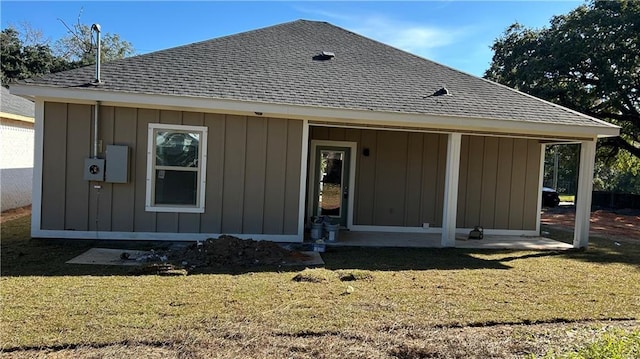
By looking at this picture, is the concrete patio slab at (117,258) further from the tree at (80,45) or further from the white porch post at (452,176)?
the tree at (80,45)

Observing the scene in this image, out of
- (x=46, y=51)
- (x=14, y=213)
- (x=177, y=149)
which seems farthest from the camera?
(x=46, y=51)

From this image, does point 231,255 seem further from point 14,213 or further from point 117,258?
point 14,213

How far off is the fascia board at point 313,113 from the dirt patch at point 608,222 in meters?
4.78

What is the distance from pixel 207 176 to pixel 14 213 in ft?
22.3

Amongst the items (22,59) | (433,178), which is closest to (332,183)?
(433,178)

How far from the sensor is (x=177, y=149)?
7465mm

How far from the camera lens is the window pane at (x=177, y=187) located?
7.47 m

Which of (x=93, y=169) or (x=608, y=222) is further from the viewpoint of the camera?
(x=608, y=222)

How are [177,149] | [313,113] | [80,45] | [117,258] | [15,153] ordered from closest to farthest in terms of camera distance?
[117,258], [313,113], [177,149], [15,153], [80,45]

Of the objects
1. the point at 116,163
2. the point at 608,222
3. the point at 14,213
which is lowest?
the point at 14,213

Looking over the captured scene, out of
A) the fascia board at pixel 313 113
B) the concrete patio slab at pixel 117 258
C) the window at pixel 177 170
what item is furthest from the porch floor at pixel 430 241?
the window at pixel 177 170

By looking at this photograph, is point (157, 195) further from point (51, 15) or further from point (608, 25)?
point (51, 15)

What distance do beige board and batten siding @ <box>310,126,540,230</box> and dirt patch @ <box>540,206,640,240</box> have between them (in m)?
3.06

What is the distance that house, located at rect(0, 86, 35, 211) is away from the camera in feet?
35.6
